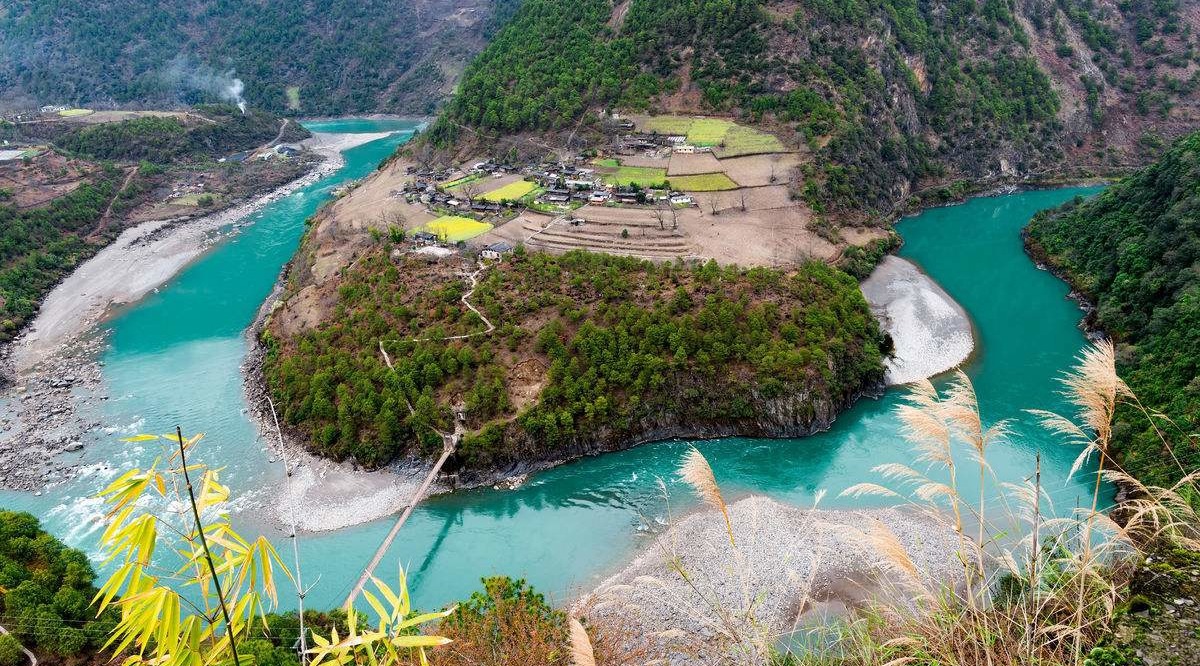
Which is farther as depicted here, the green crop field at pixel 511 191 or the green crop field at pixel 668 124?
the green crop field at pixel 668 124

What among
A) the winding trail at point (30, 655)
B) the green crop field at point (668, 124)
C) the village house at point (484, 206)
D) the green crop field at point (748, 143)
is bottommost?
the winding trail at point (30, 655)

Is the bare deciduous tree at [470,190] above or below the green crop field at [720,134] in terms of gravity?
below

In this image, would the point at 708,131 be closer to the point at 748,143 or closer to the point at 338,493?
the point at 748,143

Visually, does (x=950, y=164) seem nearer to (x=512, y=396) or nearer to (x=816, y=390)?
(x=816, y=390)

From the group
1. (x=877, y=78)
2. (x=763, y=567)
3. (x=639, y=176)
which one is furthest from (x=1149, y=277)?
(x=639, y=176)

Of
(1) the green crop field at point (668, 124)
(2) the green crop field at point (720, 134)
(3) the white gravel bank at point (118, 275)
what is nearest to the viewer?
(3) the white gravel bank at point (118, 275)

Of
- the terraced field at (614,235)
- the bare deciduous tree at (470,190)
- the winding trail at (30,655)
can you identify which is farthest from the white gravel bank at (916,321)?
the winding trail at (30,655)

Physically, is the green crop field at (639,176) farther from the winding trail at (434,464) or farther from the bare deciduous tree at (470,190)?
the winding trail at (434,464)
